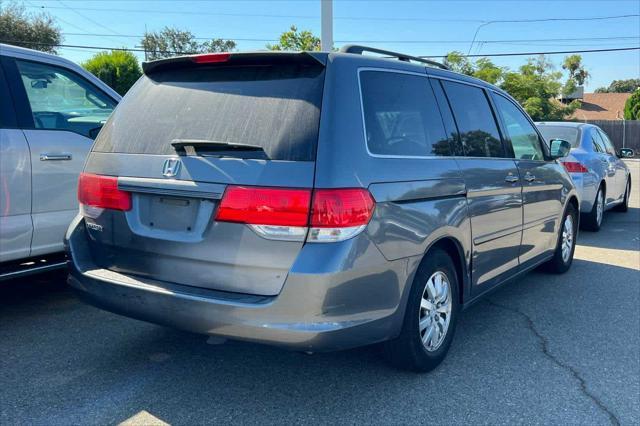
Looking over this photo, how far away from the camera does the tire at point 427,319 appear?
344 centimetres

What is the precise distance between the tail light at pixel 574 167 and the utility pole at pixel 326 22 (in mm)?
6646

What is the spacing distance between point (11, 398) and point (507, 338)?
10.9 feet

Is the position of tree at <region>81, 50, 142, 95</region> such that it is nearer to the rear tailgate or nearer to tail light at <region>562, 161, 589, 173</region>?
tail light at <region>562, 161, 589, 173</region>

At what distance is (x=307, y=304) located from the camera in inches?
112

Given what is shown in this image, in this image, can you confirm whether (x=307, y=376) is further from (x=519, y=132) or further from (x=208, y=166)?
(x=519, y=132)

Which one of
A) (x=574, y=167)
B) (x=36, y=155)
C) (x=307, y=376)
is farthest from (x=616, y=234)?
(x=36, y=155)

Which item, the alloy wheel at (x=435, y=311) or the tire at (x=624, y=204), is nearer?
the alloy wheel at (x=435, y=311)

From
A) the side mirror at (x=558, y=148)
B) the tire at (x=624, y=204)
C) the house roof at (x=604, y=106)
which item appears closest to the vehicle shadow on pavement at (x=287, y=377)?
the side mirror at (x=558, y=148)

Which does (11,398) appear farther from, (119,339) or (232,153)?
(232,153)

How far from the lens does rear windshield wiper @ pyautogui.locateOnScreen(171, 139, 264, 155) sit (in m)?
2.99

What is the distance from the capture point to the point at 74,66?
5.07 metres

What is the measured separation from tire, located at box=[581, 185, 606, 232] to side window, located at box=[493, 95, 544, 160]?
370cm

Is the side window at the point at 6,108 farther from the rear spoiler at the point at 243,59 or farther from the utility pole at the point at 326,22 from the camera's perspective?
the utility pole at the point at 326,22

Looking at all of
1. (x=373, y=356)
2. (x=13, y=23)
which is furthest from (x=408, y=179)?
(x=13, y=23)
